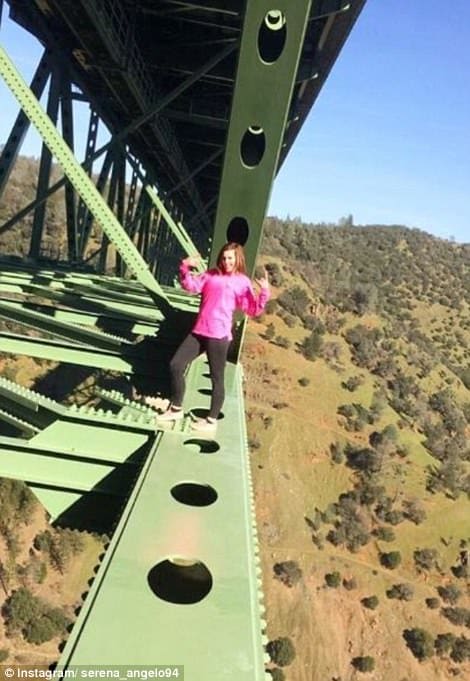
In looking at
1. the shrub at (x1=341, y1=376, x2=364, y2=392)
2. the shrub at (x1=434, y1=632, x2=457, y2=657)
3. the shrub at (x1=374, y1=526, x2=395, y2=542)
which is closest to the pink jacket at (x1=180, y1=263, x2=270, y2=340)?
the shrub at (x1=434, y1=632, x2=457, y2=657)

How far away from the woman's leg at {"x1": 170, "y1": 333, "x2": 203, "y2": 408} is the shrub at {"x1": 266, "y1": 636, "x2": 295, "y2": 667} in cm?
3146

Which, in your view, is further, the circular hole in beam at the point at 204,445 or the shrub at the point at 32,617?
the shrub at the point at 32,617

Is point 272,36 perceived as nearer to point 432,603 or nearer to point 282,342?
point 432,603

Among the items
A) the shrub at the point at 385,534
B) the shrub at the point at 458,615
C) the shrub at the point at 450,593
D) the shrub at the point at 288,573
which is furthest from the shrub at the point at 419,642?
the shrub at the point at 288,573

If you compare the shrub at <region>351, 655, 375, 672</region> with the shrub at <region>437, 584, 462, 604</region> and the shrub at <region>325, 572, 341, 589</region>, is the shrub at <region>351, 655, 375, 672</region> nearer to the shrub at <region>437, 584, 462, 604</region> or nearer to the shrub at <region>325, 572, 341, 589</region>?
the shrub at <region>325, 572, 341, 589</region>

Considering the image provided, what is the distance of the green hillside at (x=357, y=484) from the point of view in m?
34.9

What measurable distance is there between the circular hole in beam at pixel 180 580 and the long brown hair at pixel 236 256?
7.76 feet

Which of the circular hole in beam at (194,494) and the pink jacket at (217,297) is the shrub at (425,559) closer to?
the pink jacket at (217,297)

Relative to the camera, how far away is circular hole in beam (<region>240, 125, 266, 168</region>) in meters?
3.73

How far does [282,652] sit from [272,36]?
3404 centimetres

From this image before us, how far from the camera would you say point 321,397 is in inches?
2115

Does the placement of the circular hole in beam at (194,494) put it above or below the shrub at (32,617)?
above

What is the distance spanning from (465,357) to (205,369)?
8281 centimetres

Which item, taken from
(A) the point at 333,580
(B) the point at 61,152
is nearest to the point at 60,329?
(B) the point at 61,152
